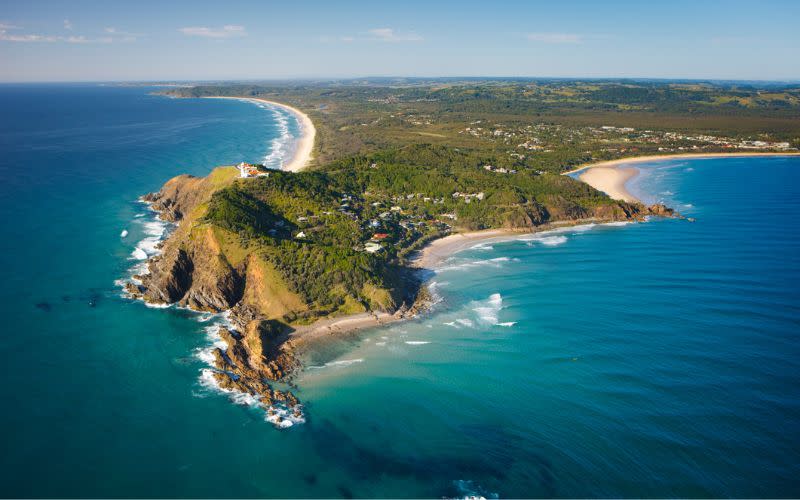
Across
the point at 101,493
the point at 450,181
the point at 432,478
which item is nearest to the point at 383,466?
the point at 432,478

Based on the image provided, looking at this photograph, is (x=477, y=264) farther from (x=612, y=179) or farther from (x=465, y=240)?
(x=612, y=179)

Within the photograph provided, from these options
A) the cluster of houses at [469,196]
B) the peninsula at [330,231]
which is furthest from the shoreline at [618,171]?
the cluster of houses at [469,196]

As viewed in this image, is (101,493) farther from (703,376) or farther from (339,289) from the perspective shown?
(703,376)

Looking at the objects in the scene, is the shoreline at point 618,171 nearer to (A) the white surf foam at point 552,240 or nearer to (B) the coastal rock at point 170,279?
(A) the white surf foam at point 552,240

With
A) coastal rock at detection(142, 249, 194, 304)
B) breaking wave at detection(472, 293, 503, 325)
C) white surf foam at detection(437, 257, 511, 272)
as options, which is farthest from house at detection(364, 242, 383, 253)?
coastal rock at detection(142, 249, 194, 304)

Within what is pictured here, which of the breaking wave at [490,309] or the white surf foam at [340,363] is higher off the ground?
the breaking wave at [490,309]

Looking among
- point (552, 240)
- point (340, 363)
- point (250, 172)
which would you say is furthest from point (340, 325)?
point (552, 240)
